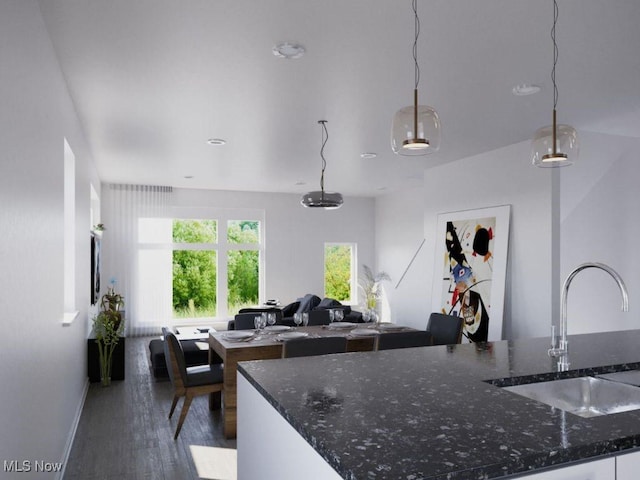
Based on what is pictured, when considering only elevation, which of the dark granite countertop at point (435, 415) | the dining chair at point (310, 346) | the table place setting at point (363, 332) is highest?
the dark granite countertop at point (435, 415)

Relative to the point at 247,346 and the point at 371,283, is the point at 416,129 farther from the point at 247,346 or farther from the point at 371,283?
the point at 371,283

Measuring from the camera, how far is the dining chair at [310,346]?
11.2ft

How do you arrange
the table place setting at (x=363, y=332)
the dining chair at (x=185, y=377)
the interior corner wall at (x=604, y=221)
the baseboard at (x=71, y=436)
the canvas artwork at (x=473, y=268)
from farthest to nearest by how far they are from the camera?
the canvas artwork at (x=473, y=268) → the interior corner wall at (x=604, y=221) → the table place setting at (x=363, y=332) → the dining chair at (x=185, y=377) → the baseboard at (x=71, y=436)

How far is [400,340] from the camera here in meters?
3.82

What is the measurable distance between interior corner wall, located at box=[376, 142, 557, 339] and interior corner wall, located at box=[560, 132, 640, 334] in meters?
0.55

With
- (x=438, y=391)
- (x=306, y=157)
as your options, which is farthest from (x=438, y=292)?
(x=438, y=391)

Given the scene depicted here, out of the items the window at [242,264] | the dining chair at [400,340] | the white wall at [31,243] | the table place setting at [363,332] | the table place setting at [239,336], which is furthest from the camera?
the window at [242,264]

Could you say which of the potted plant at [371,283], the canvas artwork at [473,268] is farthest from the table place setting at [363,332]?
the potted plant at [371,283]

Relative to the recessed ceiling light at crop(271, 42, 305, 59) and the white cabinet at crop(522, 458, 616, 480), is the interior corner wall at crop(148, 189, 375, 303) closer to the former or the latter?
the recessed ceiling light at crop(271, 42, 305, 59)

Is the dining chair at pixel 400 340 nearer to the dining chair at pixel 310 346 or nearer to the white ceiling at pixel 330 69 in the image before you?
the dining chair at pixel 310 346

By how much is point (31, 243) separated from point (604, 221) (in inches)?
235

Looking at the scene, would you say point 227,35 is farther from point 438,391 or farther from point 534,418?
point 534,418

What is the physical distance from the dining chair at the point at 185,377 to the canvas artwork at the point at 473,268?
334 cm

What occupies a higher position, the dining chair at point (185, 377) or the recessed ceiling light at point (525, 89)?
the recessed ceiling light at point (525, 89)
